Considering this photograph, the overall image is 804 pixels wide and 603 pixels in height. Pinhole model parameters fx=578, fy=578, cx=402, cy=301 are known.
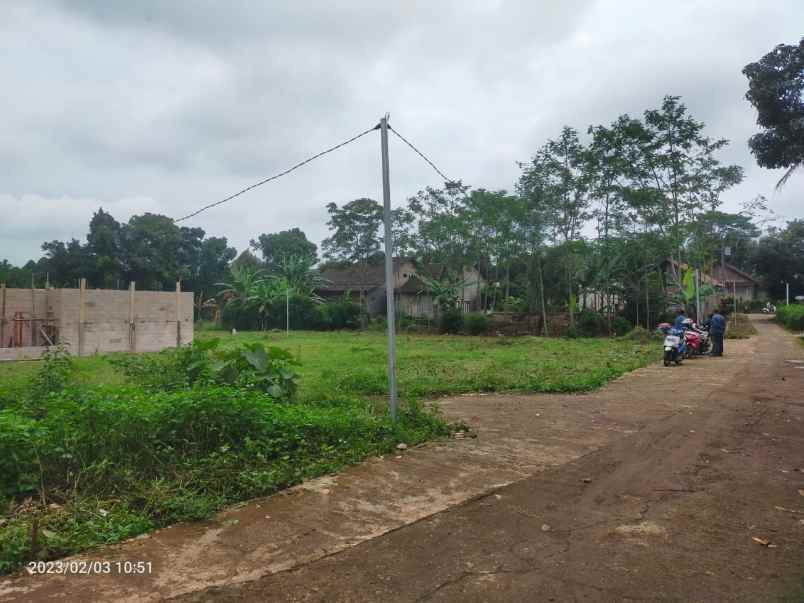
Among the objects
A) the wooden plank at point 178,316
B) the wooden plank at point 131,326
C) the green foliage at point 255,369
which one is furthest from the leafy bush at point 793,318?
the wooden plank at point 131,326

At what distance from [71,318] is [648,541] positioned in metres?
16.5

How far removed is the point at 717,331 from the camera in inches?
643

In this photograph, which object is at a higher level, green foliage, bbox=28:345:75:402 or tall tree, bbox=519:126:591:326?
tall tree, bbox=519:126:591:326

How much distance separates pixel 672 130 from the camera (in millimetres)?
24562

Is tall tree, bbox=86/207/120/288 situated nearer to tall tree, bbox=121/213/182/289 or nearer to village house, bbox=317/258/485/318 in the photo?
tall tree, bbox=121/213/182/289

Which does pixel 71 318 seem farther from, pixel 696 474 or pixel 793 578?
pixel 793 578

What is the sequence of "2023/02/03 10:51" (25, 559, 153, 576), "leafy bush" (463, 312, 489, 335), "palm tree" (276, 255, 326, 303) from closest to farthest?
"2023/02/03 10:51" (25, 559, 153, 576) → "leafy bush" (463, 312, 489, 335) → "palm tree" (276, 255, 326, 303)

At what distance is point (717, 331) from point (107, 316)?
17.6 meters

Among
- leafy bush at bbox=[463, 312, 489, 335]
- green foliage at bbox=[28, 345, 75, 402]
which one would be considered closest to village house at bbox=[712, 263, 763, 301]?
leafy bush at bbox=[463, 312, 489, 335]

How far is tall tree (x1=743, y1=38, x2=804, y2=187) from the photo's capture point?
1107 centimetres

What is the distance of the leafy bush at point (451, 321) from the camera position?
102 feet

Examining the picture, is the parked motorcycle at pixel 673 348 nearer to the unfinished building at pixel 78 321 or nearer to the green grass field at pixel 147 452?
the green grass field at pixel 147 452

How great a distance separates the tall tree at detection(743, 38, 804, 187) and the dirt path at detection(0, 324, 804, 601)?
6.95m

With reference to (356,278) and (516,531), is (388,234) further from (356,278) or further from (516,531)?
(356,278)
